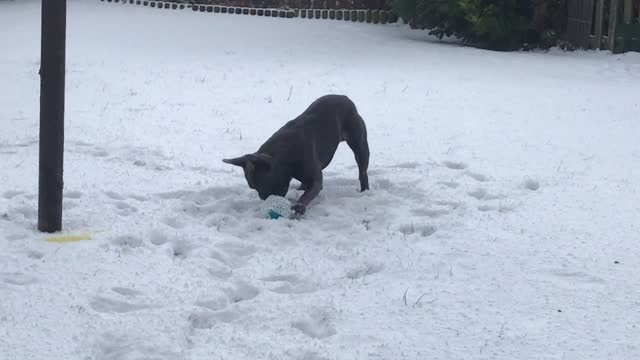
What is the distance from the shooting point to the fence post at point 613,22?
1555cm

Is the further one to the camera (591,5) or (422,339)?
(591,5)

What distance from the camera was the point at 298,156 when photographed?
6.64 metres

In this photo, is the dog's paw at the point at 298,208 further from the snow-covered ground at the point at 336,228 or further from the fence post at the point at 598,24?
the fence post at the point at 598,24

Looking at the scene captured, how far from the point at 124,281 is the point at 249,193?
2105 millimetres

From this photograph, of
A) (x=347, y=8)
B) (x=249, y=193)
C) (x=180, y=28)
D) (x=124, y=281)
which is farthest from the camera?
(x=347, y=8)

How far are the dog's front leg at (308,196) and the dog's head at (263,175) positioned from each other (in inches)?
7.5

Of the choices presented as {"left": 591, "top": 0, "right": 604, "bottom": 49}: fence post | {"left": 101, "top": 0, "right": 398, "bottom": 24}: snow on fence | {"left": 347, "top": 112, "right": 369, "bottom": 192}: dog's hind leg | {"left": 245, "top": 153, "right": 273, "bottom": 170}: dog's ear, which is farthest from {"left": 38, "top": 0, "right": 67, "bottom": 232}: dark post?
{"left": 101, "top": 0, "right": 398, "bottom": 24}: snow on fence

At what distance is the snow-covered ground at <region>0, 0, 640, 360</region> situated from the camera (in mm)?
4625

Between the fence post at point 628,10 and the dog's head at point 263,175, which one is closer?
the dog's head at point 263,175

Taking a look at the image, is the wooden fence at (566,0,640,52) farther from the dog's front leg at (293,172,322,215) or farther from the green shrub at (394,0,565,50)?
the dog's front leg at (293,172,322,215)

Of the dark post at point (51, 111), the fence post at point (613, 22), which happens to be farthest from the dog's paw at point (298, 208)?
the fence post at point (613, 22)

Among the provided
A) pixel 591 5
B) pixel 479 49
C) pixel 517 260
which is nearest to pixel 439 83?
pixel 479 49

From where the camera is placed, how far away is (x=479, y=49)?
53.1ft

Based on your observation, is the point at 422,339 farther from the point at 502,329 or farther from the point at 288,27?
the point at 288,27
